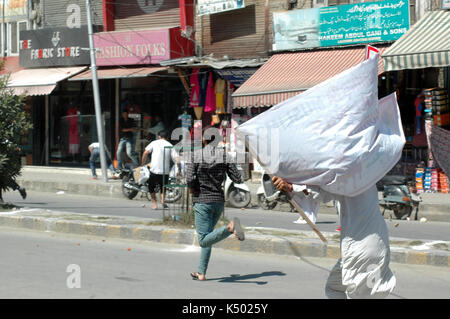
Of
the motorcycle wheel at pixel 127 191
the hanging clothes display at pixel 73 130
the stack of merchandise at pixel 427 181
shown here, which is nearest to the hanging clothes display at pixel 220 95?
the motorcycle wheel at pixel 127 191

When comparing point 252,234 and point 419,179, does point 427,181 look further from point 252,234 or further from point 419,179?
point 252,234

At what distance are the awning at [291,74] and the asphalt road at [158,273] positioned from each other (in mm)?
7153

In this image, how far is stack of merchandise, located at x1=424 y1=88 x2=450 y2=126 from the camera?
49.3 ft

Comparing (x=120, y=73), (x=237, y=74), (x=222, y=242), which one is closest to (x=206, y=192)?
(x=222, y=242)

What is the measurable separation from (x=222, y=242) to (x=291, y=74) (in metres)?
8.00

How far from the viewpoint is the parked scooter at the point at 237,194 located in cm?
1395

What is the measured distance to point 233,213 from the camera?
43.3 ft

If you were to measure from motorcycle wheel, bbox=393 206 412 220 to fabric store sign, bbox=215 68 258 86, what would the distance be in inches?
249

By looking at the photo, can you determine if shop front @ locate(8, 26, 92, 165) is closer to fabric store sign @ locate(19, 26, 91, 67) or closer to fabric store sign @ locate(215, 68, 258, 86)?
fabric store sign @ locate(19, 26, 91, 67)

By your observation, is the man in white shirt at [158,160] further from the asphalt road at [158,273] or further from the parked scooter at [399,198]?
the parked scooter at [399,198]

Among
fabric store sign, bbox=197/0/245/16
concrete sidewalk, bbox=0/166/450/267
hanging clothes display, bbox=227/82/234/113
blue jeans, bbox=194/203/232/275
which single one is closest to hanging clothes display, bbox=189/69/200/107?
hanging clothes display, bbox=227/82/234/113

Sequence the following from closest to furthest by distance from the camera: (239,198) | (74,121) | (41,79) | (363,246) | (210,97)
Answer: (363,246)
(239,198)
(210,97)
(41,79)
(74,121)

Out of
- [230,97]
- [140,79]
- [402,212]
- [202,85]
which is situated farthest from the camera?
[140,79]

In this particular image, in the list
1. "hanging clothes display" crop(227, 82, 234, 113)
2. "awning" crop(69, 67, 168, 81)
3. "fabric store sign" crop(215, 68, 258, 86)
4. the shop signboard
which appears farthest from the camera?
the shop signboard
